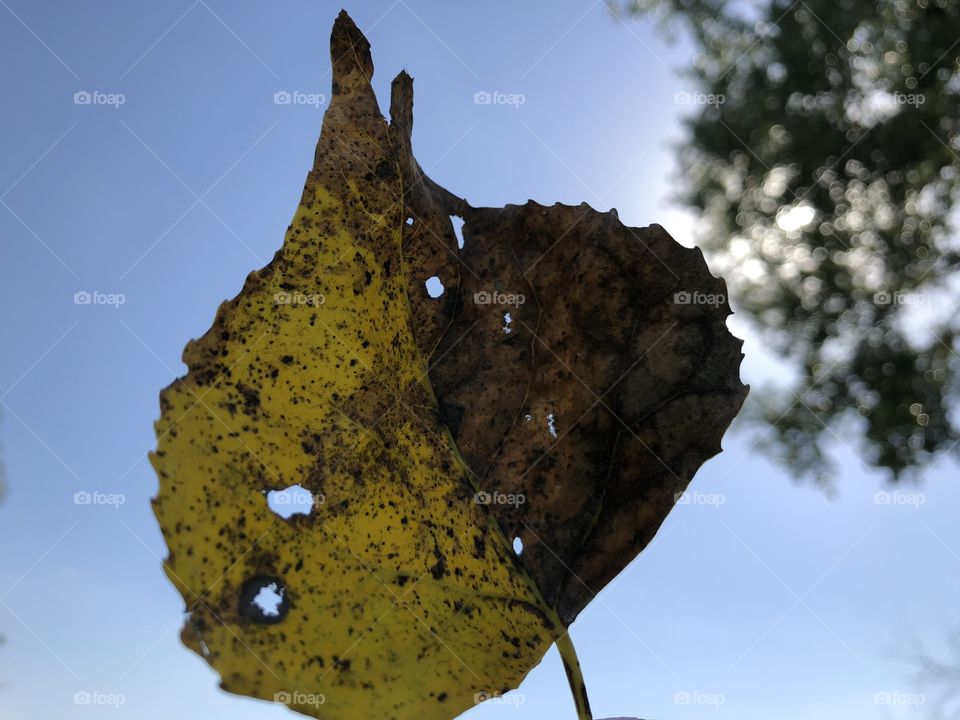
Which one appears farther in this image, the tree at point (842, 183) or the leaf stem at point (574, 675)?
the tree at point (842, 183)

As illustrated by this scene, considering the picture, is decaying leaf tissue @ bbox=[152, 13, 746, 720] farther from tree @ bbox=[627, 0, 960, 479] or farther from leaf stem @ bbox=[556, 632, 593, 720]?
tree @ bbox=[627, 0, 960, 479]

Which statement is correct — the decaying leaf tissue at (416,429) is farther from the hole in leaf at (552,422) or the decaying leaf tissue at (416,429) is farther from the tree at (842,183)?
the tree at (842,183)

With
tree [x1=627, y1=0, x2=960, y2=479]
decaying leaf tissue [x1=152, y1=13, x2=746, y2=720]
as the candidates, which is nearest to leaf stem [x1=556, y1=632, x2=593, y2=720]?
decaying leaf tissue [x1=152, y1=13, x2=746, y2=720]

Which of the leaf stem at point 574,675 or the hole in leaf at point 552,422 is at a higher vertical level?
the hole in leaf at point 552,422

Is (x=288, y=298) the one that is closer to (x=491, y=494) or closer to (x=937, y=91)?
(x=491, y=494)

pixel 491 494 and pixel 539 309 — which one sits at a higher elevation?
pixel 539 309

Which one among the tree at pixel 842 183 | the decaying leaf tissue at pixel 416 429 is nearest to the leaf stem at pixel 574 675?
the decaying leaf tissue at pixel 416 429

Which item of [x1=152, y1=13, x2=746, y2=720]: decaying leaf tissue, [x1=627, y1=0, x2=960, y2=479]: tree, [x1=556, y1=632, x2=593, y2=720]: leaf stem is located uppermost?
[x1=627, y1=0, x2=960, y2=479]: tree

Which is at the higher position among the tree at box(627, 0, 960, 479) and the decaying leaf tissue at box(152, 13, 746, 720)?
the tree at box(627, 0, 960, 479)

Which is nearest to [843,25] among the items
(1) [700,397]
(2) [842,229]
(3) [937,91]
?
(3) [937,91]
